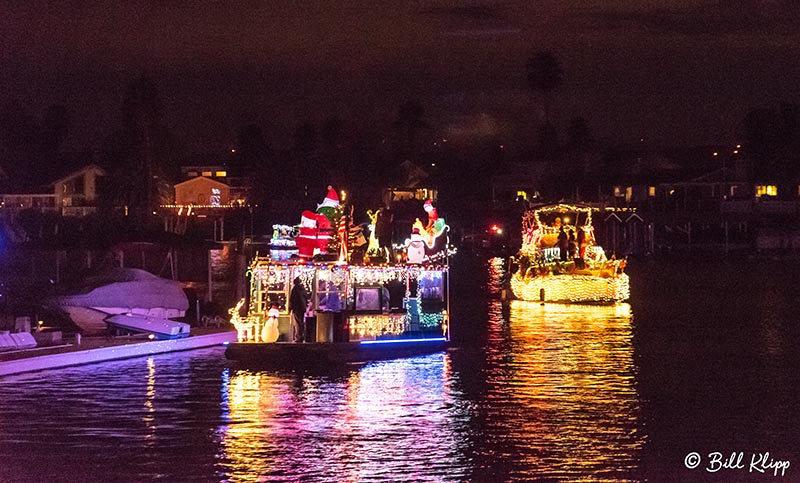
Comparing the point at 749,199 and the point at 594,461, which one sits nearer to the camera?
the point at 594,461

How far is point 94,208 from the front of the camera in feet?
365

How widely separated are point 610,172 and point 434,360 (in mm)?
106825

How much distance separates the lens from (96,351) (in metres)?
30.3

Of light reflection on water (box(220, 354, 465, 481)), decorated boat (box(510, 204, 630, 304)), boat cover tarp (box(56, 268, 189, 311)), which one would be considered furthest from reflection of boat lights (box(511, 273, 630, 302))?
light reflection on water (box(220, 354, 465, 481))

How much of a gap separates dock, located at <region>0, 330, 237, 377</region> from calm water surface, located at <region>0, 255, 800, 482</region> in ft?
1.43

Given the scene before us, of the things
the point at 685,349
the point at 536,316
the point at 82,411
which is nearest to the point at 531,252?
the point at 536,316

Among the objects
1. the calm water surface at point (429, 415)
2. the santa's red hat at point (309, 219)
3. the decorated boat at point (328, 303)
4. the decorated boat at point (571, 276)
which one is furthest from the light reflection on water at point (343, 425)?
the decorated boat at point (571, 276)

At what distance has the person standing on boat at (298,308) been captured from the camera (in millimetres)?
28906

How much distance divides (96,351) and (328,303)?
5.77 meters

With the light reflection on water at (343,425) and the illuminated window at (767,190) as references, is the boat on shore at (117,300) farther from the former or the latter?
the illuminated window at (767,190)

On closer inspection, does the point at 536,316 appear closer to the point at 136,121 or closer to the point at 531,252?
the point at 531,252

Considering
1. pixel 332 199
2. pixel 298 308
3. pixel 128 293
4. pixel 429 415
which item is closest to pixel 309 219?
pixel 332 199

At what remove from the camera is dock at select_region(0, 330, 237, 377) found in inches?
1117

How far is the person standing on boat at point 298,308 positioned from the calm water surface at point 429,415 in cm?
100
